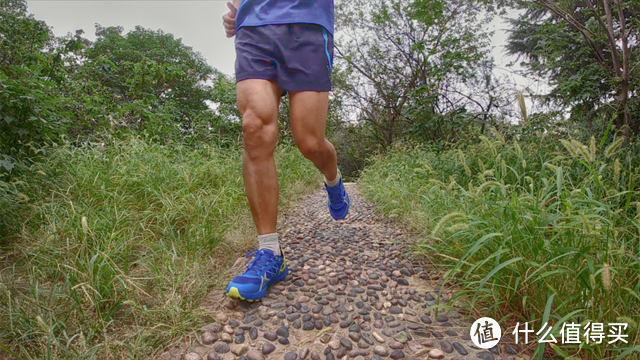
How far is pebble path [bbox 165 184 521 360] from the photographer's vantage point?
3.28 ft

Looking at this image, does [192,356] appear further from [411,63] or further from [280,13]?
[411,63]

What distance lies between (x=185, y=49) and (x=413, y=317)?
65.3 feet

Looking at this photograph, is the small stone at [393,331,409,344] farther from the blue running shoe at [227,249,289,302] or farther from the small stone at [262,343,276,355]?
the blue running shoe at [227,249,289,302]

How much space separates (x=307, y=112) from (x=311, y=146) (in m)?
0.18

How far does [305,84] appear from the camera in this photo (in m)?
1.48

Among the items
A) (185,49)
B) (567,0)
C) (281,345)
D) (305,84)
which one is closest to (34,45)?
(305,84)

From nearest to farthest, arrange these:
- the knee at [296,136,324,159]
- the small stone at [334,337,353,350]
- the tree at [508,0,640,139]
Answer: the small stone at [334,337,353,350]
the knee at [296,136,324,159]
the tree at [508,0,640,139]

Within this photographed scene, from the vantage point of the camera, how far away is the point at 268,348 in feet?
3.34

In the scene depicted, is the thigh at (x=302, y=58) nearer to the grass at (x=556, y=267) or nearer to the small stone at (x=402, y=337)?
the grass at (x=556, y=267)

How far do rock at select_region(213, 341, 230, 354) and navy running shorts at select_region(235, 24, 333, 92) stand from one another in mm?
1071

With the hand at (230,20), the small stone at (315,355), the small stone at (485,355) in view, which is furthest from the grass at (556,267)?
the hand at (230,20)

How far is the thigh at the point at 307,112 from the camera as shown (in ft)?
4.91

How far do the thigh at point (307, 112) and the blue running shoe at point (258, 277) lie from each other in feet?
1.91

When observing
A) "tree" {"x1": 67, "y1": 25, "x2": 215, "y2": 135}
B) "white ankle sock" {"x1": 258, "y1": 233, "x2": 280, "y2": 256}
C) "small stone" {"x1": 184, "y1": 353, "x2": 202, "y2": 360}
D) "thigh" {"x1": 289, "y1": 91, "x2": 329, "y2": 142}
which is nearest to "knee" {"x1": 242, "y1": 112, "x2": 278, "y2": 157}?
"thigh" {"x1": 289, "y1": 91, "x2": 329, "y2": 142}
